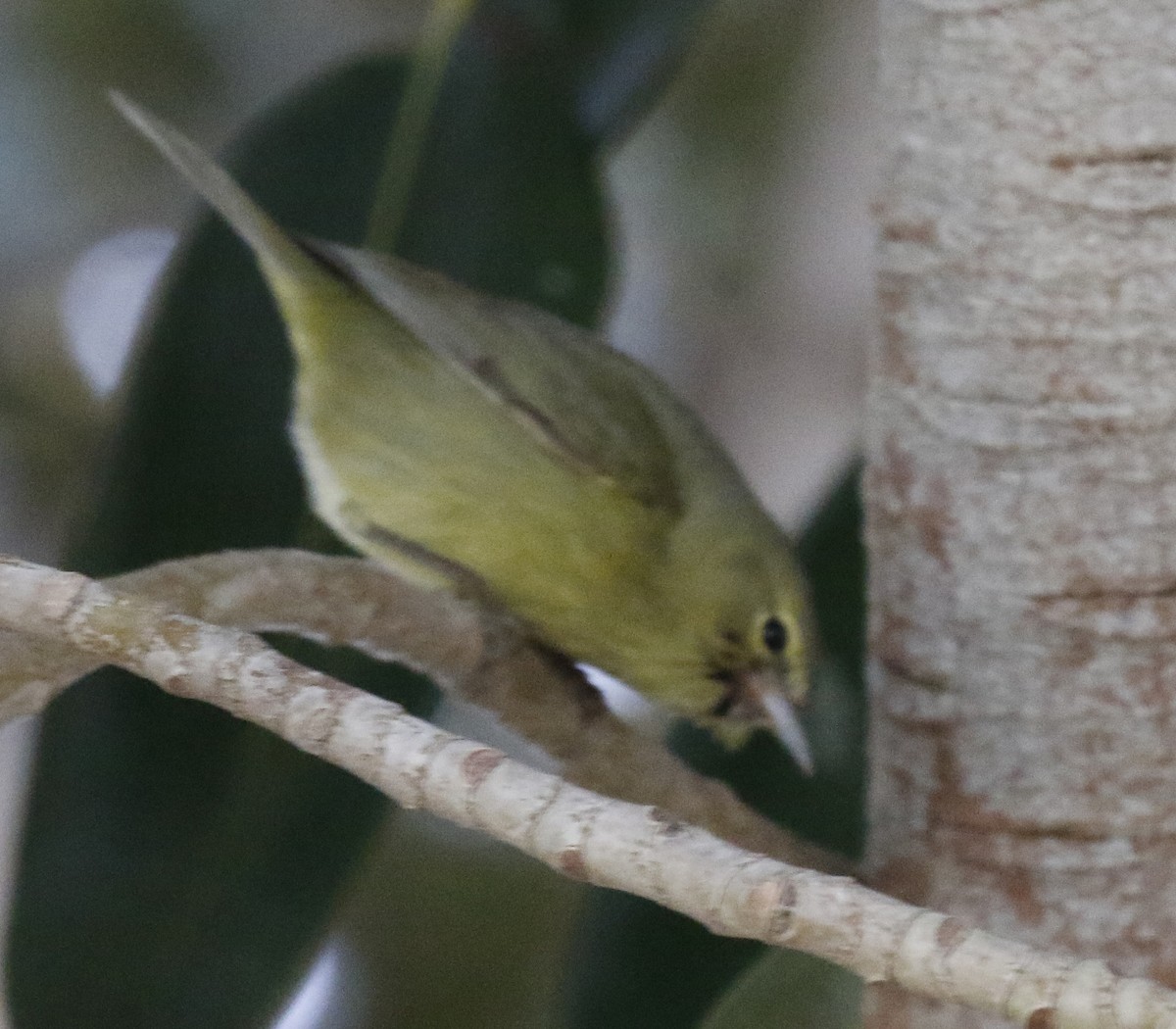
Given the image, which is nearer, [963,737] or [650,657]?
[963,737]

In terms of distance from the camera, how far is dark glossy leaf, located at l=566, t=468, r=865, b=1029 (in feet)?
4.63

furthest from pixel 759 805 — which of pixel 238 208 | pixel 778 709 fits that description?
pixel 238 208

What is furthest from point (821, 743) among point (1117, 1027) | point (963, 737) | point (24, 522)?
point (24, 522)

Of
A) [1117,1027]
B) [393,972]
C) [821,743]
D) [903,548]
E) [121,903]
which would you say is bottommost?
[393,972]

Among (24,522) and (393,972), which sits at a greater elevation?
(24,522)

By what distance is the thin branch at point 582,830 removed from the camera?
2.07 feet

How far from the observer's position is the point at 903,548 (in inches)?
45.1

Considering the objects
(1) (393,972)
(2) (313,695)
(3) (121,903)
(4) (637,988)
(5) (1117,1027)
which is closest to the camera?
(5) (1117,1027)

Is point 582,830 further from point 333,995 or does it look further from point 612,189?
point 612,189

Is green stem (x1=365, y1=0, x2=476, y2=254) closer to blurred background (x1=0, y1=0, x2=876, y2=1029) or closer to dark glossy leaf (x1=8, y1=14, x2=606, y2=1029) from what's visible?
dark glossy leaf (x1=8, y1=14, x2=606, y2=1029)

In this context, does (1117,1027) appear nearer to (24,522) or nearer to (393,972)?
(393,972)

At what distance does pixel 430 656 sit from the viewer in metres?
1.15

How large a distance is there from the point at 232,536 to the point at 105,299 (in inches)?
32.8

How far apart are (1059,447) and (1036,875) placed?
0.94ft
